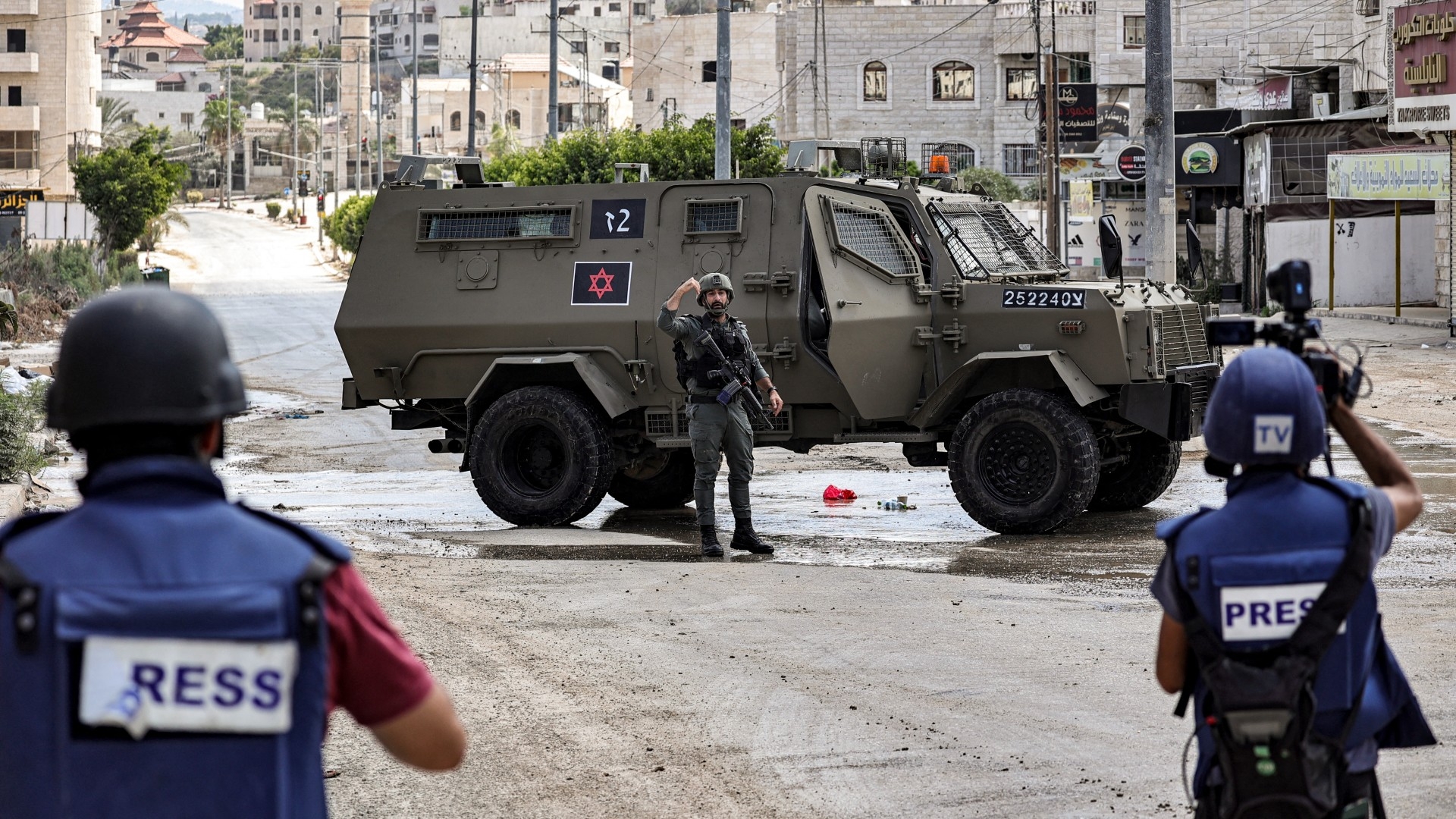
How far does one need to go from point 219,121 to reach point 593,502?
385 feet

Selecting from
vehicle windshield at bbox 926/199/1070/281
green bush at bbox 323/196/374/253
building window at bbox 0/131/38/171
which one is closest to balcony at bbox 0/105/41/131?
building window at bbox 0/131/38/171

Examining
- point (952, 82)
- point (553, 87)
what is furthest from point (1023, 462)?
point (952, 82)

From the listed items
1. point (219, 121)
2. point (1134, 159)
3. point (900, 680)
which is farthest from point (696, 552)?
point (219, 121)

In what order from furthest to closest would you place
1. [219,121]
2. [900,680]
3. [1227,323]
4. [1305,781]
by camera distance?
[219,121]
[900,680]
[1227,323]
[1305,781]

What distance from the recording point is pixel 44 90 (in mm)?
60156

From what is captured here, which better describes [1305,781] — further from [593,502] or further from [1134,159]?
[1134,159]

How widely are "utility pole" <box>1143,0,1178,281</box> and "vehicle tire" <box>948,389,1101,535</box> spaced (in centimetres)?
695

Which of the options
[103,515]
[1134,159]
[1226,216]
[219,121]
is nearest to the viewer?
[103,515]

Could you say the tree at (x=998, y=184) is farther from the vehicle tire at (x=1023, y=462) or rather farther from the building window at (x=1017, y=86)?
the vehicle tire at (x=1023, y=462)

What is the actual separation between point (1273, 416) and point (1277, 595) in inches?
12.3

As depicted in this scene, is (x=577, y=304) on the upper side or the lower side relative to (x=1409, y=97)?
lower

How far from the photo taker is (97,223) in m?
53.3

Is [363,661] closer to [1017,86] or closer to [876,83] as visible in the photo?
[876,83]

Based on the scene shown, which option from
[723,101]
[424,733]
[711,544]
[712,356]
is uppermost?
[723,101]
